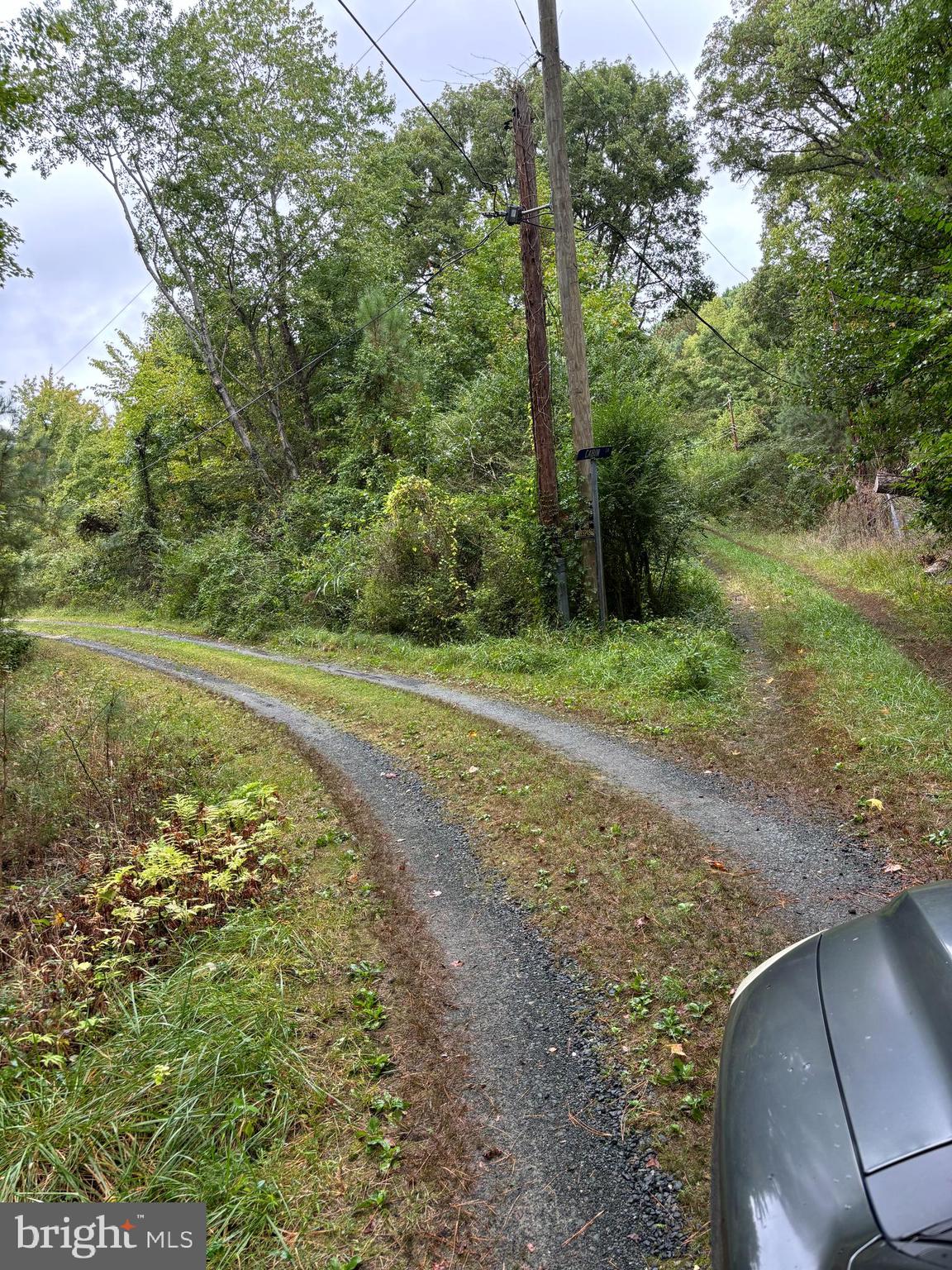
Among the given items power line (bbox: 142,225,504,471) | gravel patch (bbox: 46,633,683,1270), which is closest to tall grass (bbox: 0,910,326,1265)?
gravel patch (bbox: 46,633,683,1270)

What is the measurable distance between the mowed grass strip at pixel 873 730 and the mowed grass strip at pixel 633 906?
1158 mm

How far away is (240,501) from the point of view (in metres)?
22.5

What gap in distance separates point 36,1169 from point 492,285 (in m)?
19.6

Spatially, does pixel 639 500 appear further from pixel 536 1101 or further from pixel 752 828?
pixel 536 1101

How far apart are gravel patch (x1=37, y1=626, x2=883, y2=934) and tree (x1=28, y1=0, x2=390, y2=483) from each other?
16.1 meters

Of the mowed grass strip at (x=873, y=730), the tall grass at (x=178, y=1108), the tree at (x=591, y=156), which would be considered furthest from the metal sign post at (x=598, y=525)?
the tree at (x=591, y=156)

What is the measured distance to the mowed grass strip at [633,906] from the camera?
2666 mm

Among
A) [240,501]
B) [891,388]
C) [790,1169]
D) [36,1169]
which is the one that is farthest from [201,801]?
[240,501]

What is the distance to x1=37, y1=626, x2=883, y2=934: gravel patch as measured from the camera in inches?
145

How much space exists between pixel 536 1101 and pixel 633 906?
1.34 metres

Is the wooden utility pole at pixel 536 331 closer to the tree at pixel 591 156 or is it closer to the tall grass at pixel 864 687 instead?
the tall grass at pixel 864 687

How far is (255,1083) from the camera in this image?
2.80 meters

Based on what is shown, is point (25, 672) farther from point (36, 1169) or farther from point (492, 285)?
point (492, 285)

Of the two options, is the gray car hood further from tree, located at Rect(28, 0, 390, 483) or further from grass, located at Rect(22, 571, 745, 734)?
tree, located at Rect(28, 0, 390, 483)
